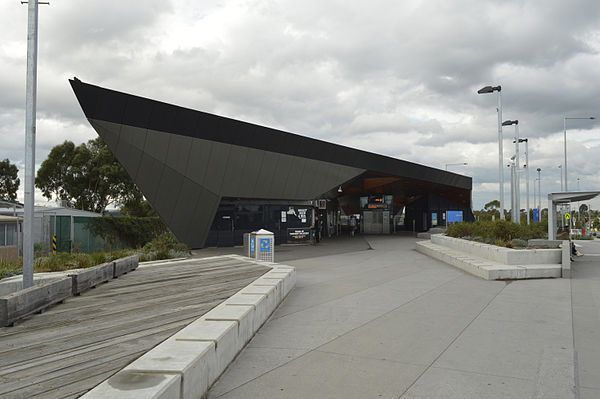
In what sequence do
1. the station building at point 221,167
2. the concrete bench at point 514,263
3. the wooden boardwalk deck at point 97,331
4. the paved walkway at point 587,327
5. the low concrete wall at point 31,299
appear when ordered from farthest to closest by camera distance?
the station building at point 221,167 → the concrete bench at point 514,263 → the low concrete wall at point 31,299 → the paved walkway at point 587,327 → the wooden boardwalk deck at point 97,331

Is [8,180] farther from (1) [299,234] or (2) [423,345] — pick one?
(2) [423,345]

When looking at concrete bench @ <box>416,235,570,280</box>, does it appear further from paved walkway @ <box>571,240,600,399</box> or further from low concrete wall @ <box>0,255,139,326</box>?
low concrete wall @ <box>0,255,139,326</box>

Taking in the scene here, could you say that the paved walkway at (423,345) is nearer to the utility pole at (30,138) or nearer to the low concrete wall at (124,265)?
the low concrete wall at (124,265)

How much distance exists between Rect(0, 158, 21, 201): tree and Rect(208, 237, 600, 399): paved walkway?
5645 centimetres

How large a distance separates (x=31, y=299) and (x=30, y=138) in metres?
3.15

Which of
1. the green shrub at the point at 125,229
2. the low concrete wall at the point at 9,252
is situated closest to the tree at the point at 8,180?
the green shrub at the point at 125,229

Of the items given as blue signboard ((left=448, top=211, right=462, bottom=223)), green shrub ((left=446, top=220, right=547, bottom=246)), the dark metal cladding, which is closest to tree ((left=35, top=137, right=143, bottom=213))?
the dark metal cladding

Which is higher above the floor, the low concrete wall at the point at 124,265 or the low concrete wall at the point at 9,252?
the low concrete wall at the point at 124,265

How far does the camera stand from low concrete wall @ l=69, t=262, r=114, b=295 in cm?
776

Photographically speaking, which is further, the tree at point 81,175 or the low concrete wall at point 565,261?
the tree at point 81,175

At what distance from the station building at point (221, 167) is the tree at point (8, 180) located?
43.3 metres

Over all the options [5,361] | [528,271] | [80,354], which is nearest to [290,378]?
[80,354]

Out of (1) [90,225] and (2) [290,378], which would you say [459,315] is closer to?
(2) [290,378]

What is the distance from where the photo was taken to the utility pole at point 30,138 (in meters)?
7.60
